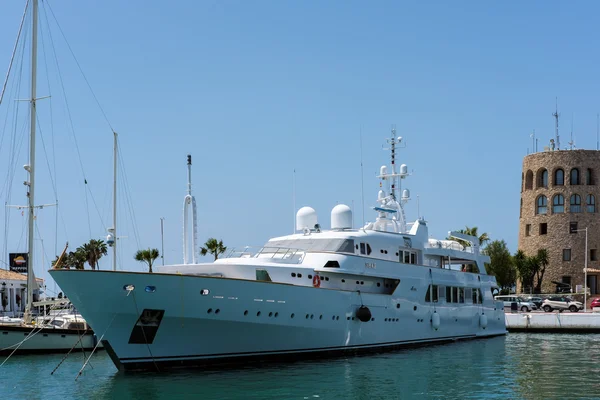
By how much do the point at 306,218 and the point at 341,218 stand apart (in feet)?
5.18

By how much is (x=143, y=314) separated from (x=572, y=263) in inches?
2386

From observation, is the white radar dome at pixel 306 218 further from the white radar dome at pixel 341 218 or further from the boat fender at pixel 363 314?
the boat fender at pixel 363 314

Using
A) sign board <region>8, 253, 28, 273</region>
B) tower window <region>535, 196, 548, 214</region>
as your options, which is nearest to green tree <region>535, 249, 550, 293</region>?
tower window <region>535, 196, 548, 214</region>

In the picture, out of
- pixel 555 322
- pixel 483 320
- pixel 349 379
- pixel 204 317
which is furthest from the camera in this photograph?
pixel 555 322

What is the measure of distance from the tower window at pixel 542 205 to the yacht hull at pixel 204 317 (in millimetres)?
52812

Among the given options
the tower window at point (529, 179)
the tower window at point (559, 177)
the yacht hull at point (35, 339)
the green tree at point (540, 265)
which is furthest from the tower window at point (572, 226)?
the yacht hull at point (35, 339)

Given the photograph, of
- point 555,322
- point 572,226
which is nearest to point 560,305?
point 555,322

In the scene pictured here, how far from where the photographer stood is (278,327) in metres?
27.1

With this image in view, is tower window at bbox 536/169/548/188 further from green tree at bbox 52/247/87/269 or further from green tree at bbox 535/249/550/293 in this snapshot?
green tree at bbox 52/247/87/269

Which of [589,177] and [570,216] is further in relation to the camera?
[589,177]

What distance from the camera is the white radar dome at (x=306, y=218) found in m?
34.2

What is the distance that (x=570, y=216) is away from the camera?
7638 centimetres

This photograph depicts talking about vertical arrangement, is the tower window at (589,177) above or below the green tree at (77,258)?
above

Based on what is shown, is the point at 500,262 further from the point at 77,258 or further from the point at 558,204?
the point at 77,258
